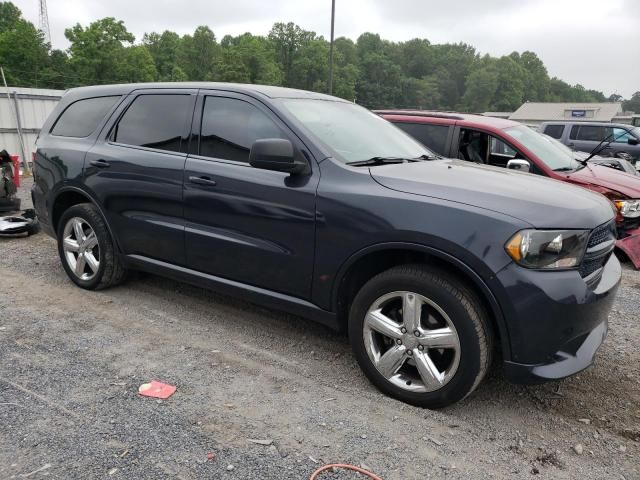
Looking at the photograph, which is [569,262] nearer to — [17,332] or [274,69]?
[17,332]

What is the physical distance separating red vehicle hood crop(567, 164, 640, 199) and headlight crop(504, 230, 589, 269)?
3.92 meters

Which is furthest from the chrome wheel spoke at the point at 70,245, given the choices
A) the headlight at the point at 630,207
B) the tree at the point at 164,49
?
the tree at the point at 164,49

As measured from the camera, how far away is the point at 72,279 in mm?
4738

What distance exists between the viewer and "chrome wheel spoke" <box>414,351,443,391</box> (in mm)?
2828

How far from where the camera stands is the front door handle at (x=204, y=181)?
3.58m

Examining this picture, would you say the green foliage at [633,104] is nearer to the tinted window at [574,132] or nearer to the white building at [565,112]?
the white building at [565,112]

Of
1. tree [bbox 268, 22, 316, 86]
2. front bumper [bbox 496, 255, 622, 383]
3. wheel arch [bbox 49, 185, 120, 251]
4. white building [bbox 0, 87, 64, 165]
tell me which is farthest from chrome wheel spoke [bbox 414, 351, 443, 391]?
tree [bbox 268, 22, 316, 86]

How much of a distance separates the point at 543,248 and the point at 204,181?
220 cm

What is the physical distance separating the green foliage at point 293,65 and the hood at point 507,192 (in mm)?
56044

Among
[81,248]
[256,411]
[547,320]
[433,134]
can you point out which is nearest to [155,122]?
[81,248]

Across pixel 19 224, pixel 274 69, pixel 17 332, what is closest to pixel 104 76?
pixel 274 69

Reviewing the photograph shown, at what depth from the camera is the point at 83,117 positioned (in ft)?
15.2

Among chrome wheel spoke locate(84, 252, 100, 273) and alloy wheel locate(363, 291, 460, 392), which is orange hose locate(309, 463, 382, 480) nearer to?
alloy wheel locate(363, 291, 460, 392)

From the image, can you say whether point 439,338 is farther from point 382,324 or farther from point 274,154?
point 274,154
